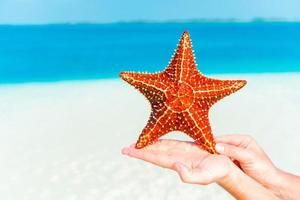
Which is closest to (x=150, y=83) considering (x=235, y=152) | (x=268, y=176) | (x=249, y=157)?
(x=235, y=152)

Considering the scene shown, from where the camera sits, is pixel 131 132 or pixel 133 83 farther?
pixel 131 132

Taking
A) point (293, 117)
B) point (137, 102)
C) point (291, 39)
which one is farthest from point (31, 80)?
point (291, 39)

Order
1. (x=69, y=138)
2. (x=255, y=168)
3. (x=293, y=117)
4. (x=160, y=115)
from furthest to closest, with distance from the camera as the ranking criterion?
(x=293, y=117) < (x=69, y=138) < (x=255, y=168) < (x=160, y=115)

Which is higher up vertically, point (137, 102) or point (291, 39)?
point (291, 39)

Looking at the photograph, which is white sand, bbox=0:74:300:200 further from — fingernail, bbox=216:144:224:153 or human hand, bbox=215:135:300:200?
fingernail, bbox=216:144:224:153

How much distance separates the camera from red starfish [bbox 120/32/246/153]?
3.08 meters

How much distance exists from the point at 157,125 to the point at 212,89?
0.48 metres

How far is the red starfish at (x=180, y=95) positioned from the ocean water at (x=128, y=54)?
561 inches

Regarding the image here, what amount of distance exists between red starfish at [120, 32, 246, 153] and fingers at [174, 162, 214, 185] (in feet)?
1.32

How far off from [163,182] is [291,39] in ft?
88.8

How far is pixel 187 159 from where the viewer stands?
302cm

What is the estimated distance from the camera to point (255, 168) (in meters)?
3.39

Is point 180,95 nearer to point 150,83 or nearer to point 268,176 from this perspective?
point 150,83

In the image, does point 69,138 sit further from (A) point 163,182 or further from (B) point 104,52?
(B) point 104,52
